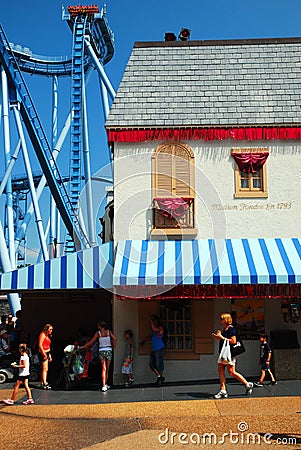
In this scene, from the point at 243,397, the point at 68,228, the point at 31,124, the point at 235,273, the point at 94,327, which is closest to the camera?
the point at 243,397

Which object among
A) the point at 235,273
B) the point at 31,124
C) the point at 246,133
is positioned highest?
the point at 31,124

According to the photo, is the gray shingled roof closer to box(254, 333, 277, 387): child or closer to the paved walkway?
box(254, 333, 277, 387): child

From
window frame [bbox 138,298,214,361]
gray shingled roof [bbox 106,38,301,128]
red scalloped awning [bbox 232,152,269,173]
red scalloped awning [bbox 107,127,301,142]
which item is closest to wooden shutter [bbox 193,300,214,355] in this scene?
window frame [bbox 138,298,214,361]

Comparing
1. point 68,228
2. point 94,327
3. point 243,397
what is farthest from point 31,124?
point 243,397

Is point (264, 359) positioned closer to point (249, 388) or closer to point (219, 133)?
point (249, 388)

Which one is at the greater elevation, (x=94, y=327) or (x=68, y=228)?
(x=68, y=228)

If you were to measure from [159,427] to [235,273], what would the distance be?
3.93 m

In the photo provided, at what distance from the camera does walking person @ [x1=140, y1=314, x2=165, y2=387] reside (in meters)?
11.7

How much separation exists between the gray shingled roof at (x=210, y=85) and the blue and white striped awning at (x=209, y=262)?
277cm

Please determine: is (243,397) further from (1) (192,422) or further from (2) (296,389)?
(1) (192,422)

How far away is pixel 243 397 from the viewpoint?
1030 centimetres

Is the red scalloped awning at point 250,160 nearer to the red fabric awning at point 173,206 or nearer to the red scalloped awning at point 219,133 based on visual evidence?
the red scalloped awning at point 219,133

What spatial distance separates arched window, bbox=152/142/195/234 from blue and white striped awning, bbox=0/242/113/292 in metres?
1.52

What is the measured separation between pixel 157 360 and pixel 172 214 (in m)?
3.15
